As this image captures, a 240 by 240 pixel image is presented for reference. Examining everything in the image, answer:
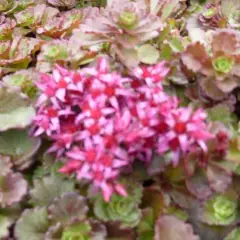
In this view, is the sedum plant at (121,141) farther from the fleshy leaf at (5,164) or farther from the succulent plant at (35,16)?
the succulent plant at (35,16)

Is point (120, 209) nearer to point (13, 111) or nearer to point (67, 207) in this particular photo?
point (67, 207)

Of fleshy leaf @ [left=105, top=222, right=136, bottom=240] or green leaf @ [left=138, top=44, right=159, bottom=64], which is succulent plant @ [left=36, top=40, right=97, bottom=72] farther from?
fleshy leaf @ [left=105, top=222, right=136, bottom=240]

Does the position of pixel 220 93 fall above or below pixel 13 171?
above

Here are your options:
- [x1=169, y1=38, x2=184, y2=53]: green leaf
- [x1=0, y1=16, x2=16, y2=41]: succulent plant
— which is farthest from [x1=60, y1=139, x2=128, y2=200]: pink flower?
[x1=0, y1=16, x2=16, y2=41]: succulent plant

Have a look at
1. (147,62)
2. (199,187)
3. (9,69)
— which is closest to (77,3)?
(9,69)

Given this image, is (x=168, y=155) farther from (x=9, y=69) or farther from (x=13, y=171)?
(x=9, y=69)

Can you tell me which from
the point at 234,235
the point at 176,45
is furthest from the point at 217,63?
the point at 234,235

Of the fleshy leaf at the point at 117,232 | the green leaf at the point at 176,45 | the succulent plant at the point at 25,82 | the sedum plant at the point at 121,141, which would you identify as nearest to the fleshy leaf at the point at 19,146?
the sedum plant at the point at 121,141
